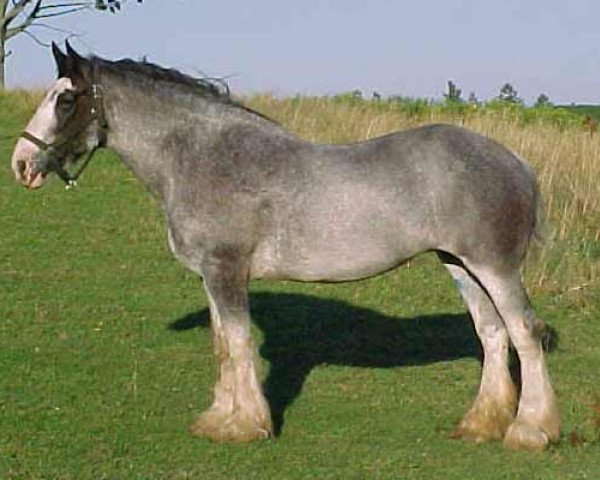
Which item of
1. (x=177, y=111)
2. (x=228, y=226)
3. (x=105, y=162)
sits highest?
(x=177, y=111)

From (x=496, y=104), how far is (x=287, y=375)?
15.2 m

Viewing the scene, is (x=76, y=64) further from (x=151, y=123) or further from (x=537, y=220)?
(x=537, y=220)

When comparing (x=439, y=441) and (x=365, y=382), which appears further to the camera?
(x=365, y=382)

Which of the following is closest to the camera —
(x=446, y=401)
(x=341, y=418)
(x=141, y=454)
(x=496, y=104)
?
(x=141, y=454)

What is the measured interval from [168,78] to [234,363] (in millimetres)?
1755

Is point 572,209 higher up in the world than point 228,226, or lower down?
lower down

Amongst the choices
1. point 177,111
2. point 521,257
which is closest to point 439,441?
point 521,257

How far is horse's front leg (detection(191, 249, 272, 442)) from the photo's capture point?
23.2 feet

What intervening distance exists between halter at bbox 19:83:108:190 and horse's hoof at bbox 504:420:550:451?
294 centimetres

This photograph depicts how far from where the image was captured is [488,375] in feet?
24.9

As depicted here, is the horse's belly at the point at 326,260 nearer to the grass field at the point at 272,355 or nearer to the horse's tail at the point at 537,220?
the horse's tail at the point at 537,220

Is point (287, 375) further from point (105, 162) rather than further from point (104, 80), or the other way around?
point (105, 162)

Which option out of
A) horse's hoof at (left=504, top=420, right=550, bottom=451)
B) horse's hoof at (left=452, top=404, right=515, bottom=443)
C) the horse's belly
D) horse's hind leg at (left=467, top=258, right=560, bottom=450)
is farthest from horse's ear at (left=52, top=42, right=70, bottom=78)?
horse's hoof at (left=504, top=420, right=550, bottom=451)

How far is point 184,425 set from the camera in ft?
25.2
